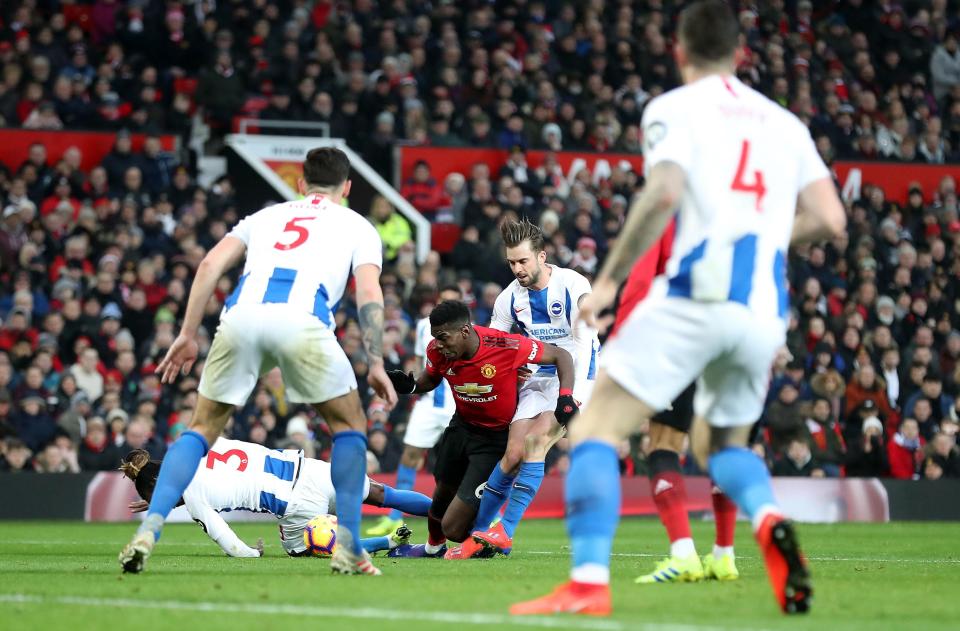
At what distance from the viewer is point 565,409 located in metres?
10.4

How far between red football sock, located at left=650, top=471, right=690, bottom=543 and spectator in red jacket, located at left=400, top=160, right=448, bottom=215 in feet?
47.7

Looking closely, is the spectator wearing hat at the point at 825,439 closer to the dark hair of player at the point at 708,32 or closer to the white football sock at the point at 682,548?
the white football sock at the point at 682,548

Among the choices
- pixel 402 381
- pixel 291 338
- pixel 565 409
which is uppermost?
pixel 291 338

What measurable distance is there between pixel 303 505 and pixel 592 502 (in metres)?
4.98

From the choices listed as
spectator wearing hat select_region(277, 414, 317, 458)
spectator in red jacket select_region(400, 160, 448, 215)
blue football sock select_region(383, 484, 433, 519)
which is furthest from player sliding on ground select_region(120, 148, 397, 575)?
spectator in red jacket select_region(400, 160, 448, 215)

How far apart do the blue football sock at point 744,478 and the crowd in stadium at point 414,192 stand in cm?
1114

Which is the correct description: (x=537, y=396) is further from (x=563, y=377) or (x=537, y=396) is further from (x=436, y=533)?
(x=436, y=533)

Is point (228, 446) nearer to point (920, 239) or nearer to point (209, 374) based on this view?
point (209, 374)

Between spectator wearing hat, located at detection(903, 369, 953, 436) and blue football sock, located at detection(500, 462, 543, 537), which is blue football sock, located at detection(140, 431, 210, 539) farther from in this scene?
spectator wearing hat, located at detection(903, 369, 953, 436)

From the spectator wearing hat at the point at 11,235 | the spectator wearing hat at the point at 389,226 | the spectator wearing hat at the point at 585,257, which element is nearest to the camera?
the spectator wearing hat at the point at 11,235

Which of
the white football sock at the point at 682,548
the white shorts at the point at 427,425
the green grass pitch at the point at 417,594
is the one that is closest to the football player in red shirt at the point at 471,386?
the green grass pitch at the point at 417,594

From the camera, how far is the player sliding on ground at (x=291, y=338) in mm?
8242

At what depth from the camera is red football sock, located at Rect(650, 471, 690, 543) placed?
28.8ft

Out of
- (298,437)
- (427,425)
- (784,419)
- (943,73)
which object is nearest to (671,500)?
(427,425)
